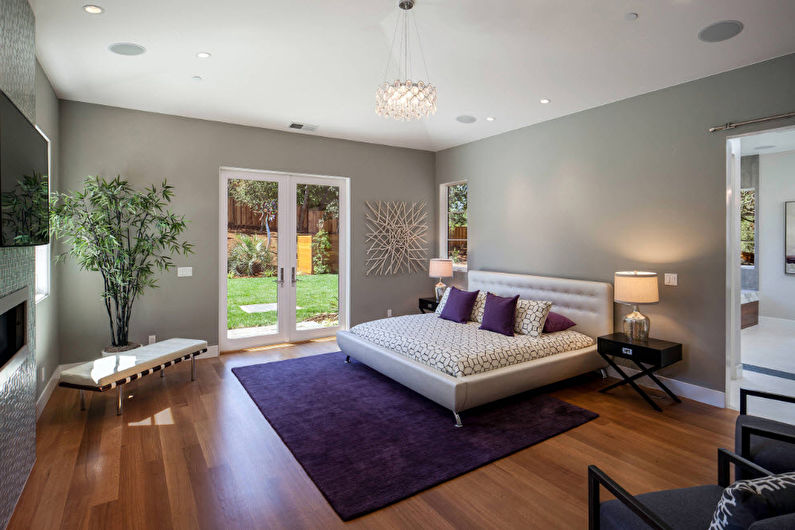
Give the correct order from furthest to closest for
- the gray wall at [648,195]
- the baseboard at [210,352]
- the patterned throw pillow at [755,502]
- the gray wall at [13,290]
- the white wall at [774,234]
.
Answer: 1. the white wall at [774,234]
2. the baseboard at [210,352]
3. the gray wall at [648,195]
4. the gray wall at [13,290]
5. the patterned throw pillow at [755,502]

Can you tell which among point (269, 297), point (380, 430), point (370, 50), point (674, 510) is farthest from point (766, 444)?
point (269, 297)

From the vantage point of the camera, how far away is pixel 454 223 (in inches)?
256

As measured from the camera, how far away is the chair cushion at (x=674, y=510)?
1470 mm

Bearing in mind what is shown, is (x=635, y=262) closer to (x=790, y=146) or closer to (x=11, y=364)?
(x=790, y=146)

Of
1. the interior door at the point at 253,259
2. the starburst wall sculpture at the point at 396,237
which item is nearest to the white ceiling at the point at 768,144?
the starburst wall sculpture at the point at 396,237

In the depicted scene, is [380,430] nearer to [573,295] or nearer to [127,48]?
[573,295]

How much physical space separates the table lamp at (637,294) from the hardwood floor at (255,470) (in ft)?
2.00

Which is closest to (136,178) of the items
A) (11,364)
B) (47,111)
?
(47,111)

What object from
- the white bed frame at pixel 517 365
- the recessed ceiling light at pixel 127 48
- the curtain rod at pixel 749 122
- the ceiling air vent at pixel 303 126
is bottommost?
the white bed frame at pixel 517 365

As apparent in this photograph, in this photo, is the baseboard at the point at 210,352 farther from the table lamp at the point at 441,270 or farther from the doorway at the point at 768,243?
the doorway at the point at 768,243

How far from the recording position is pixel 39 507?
219 centimetres

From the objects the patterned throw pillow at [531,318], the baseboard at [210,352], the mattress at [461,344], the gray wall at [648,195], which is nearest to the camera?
the mattress at [461,344]

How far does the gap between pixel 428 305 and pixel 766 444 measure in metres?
4.43

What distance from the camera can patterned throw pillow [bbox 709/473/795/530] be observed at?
108cm
